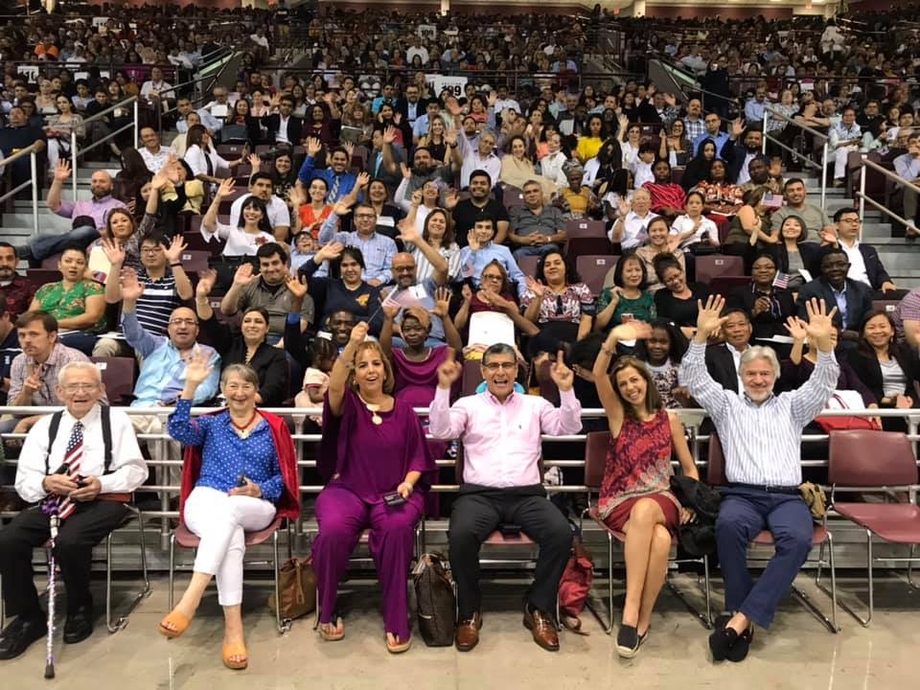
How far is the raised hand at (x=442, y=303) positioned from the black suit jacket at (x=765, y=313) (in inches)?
61.5

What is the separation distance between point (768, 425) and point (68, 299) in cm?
372

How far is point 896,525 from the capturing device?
10.8 ft

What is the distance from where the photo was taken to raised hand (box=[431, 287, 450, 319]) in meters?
4.34

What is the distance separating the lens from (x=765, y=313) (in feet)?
15.4

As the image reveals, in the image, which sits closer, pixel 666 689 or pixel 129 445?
pixel 666 689

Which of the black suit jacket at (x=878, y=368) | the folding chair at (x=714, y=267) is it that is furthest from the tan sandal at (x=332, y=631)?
the folding chair at (x=714, y=267)

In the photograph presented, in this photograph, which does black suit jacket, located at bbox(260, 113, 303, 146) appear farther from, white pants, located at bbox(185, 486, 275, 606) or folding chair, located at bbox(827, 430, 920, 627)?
folding chair, located at bbox(827, 430, 920, 627)

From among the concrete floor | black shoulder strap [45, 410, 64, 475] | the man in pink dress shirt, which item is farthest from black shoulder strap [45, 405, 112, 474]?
the man in pink dress shirt

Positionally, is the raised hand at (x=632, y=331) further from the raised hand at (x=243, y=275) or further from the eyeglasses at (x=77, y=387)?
the eyeglasses at (x=77, y=387)

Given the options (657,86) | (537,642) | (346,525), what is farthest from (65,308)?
(657,86)

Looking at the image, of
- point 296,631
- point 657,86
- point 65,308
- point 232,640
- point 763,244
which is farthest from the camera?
point 657,86

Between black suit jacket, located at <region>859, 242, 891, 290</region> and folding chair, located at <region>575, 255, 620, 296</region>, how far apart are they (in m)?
1.70

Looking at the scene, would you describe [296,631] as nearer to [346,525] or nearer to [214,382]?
[346,525]

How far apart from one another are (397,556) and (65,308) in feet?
8.67
